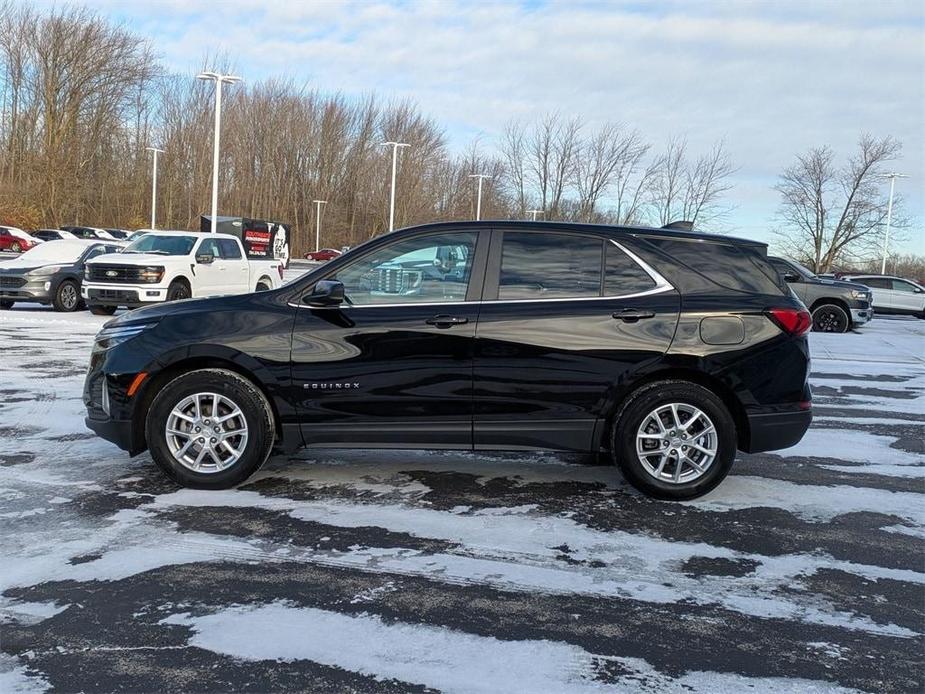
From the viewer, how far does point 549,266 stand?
198 inches

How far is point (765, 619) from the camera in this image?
3395 millimetres

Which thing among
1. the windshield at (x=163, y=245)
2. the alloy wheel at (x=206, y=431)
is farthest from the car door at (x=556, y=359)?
the windshield at (x=163, y=245)

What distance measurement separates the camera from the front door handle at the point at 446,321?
4.88 m

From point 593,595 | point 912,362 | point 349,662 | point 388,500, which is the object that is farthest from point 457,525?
point 912,362

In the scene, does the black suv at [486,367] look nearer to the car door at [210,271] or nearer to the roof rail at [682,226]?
the roof rail at [682,226]

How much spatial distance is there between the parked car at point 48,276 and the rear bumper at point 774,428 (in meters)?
15.9

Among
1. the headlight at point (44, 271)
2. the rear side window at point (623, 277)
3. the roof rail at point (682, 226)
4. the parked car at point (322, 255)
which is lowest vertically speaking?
the rear side window at point (623, 277)

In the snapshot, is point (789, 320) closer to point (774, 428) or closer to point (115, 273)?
point (774, 428)

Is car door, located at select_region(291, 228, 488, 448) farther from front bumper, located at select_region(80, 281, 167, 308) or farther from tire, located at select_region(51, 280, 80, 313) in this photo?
tire, located at select_region(51, 280, 80, 313)

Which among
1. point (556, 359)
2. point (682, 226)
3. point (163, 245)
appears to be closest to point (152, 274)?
point (163, 245)

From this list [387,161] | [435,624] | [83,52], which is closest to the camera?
[435,624]

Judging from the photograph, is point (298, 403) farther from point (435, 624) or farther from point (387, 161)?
point (387, 161)

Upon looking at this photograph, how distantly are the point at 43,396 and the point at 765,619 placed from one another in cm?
698

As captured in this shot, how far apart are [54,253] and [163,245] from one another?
2906 mm
